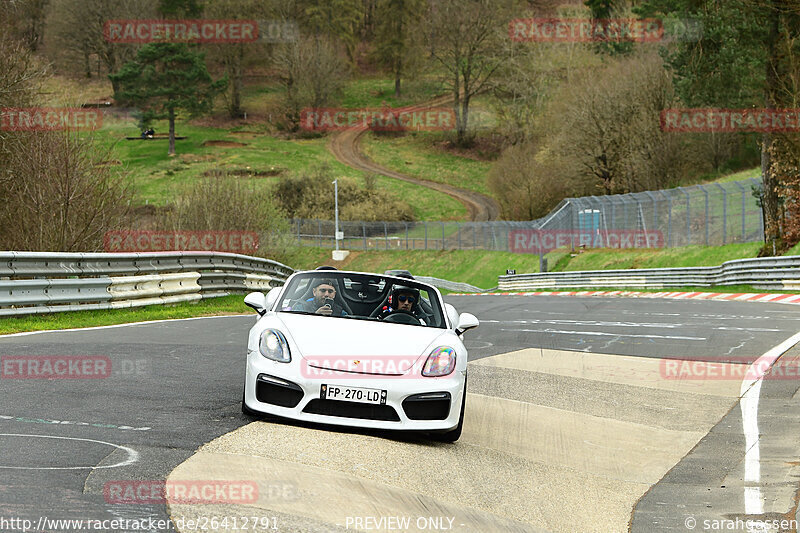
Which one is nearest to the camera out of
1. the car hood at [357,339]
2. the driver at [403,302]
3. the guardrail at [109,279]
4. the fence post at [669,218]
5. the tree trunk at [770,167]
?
the car hood at [357,339]

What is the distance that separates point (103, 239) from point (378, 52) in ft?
365

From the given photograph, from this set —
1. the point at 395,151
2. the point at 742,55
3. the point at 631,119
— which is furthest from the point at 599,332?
the point at 395,151

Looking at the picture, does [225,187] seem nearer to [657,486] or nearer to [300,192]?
[657,486]

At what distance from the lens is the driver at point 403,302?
8461 millimetres

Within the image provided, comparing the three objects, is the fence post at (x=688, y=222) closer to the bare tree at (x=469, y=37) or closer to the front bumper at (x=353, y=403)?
the front bumper at (x=353, y=403)

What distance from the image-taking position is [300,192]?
90.0 meters

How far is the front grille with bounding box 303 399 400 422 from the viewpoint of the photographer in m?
6.88

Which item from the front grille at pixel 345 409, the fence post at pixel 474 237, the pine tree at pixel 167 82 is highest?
the pine tree at pixel 167 82

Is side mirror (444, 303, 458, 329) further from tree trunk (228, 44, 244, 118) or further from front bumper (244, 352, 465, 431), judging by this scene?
tree trunk (228, 44, 244, 118)

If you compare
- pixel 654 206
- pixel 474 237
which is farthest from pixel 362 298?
pixel 474 237

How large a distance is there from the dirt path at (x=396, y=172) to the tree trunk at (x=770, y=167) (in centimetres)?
5200

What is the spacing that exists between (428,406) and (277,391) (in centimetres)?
116

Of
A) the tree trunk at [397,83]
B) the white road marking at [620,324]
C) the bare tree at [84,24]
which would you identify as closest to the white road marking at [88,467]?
the white road marking at [620,324]

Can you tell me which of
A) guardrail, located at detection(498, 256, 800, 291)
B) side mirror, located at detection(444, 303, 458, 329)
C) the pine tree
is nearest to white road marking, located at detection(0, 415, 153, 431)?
side mirror, located at detection(444, 303, 458, 329)
